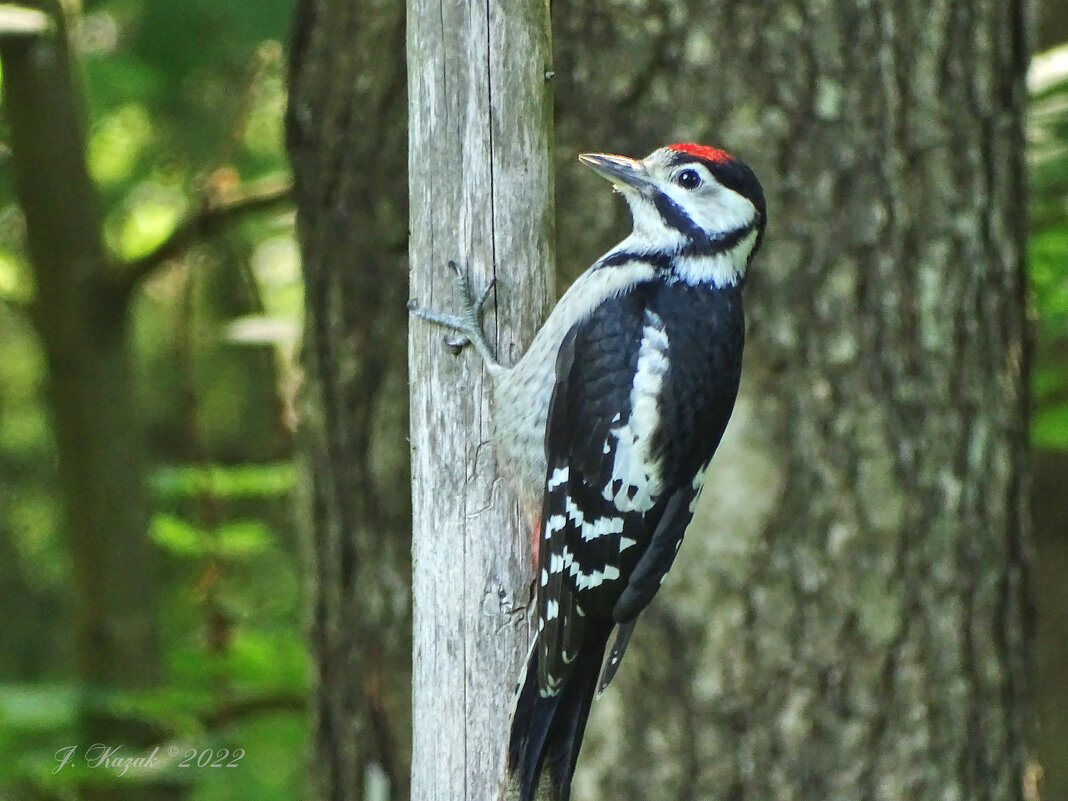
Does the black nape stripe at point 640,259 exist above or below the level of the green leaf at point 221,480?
above

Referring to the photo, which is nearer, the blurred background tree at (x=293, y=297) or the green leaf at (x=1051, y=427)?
the blurred background tree at (x=293, y=297)

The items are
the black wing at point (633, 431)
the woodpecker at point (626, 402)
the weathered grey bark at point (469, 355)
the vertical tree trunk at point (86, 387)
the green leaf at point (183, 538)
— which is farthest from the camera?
the green leaf at point (183, 538)

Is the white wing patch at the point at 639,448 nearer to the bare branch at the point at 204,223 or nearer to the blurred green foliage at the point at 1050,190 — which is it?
the blurred green foliage at the point at 1050,190

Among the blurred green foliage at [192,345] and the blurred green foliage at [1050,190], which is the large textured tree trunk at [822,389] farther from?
the blurred green foliage at [192,345]

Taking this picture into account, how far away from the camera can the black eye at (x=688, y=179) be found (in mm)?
2229

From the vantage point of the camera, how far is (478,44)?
1860 millimetres

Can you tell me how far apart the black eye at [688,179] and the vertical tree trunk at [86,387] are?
2.71 meters

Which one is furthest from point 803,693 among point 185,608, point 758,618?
point 185,608

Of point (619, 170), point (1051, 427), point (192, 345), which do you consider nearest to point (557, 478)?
point (619, 170)

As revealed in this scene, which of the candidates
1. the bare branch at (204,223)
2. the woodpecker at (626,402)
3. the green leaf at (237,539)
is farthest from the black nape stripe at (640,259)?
the green leaf at (237,539)

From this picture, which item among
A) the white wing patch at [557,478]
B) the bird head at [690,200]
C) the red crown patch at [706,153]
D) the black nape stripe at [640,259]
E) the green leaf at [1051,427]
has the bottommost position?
the green leaf at [1051,427]

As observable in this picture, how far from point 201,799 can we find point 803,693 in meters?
1.95

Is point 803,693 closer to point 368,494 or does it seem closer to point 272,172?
point 368,494

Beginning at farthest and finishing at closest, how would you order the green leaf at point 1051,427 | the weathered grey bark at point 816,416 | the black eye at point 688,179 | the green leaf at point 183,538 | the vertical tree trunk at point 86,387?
the green leaf at point 183,538
the vertical tree trunk at point 86,387
the green leaf at point 1051,427
the weathered grey bark at point 816,416
the black eye at point 688,179
